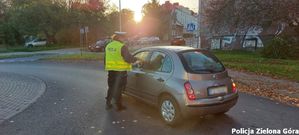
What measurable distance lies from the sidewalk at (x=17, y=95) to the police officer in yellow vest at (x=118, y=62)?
7.84 feet

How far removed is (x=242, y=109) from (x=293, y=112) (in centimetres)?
109

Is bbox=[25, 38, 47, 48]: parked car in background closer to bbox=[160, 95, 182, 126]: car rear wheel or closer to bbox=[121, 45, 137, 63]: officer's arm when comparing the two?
bbox=[121, 45, 137, 63]: officer's arm

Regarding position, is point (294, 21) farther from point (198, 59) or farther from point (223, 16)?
point (198, 59)

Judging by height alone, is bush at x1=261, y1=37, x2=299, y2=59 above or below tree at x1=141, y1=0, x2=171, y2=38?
below

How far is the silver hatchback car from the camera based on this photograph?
5.17 m

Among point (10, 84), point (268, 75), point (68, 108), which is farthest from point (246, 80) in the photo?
point (10, 84)

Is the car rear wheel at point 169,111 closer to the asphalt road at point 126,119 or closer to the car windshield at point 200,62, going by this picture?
the asphalt road at point 126,119

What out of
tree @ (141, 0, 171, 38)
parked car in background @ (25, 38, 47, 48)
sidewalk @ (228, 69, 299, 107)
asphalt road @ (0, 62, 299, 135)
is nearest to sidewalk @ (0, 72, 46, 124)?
asphalt road @ (0, 62, 299, 135)

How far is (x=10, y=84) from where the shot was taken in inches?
431

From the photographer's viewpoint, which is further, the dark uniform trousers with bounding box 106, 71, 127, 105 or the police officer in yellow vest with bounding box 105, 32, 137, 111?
the dark uniform trousers with bounding box 106, 71, 127, 105

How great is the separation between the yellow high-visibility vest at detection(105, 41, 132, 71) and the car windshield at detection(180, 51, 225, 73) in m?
1.43

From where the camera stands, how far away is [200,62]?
5.57m

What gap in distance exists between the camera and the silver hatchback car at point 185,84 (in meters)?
5.17

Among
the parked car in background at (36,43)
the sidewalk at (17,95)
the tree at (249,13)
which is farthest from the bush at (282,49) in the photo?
the parked car in background at (36,43)
